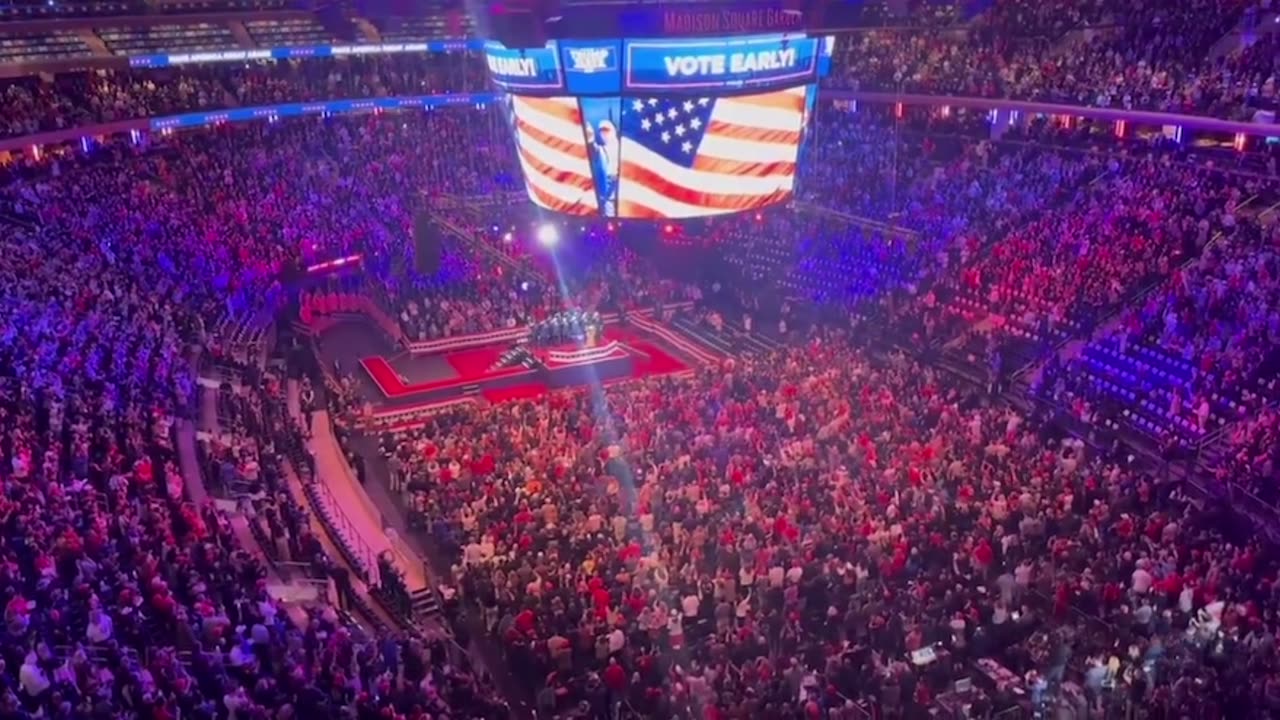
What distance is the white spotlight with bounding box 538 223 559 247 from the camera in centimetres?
3581

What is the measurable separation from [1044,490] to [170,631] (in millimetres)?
13226

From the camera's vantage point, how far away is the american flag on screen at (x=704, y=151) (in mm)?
21375

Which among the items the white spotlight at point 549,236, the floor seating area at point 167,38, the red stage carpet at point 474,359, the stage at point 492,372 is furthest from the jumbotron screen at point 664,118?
the floor seating area at point 167,38

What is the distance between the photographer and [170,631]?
1256cm

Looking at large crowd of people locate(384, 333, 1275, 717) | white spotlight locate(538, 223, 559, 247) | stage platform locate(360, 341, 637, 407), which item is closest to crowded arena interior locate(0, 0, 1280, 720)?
large crowd of people locate(384, 333, 1275, 717)

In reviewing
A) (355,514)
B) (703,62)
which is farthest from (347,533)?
(703,62)

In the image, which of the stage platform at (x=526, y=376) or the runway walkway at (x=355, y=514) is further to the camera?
the stage platform at (x=526, y=376)

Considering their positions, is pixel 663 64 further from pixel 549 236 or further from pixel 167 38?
pixel 167 38

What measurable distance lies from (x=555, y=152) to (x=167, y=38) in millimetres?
23502

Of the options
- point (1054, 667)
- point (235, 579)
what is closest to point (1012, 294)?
point (1054, 667)

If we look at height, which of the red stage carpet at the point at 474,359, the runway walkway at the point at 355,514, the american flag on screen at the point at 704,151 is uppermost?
the american flag on screen at the point at 704,151

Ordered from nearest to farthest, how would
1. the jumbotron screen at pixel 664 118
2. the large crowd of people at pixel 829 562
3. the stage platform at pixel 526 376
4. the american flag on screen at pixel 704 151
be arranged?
Answer: the large crowd of people at pixel 829 562, the jumbotron screen at pixel 664 118, the american flag on screen at pixel 704 151, the stage platform at pixel 526 376

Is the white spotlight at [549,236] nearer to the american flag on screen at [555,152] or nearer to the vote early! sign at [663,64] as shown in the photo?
the american flag on screen at [555,152]

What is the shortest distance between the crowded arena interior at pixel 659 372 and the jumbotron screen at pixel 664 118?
0.31 ft
